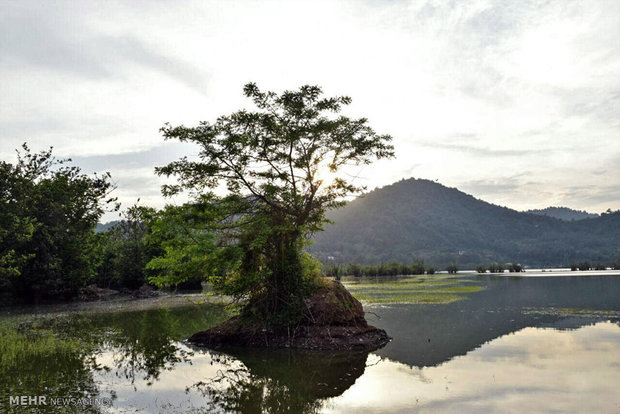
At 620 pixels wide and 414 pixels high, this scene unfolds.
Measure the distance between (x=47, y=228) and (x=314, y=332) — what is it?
3527 centimetres

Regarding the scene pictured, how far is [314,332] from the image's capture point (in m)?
19.2

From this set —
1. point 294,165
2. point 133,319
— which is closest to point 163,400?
point 294,165

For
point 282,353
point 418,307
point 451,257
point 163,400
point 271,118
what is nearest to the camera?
point 163,400

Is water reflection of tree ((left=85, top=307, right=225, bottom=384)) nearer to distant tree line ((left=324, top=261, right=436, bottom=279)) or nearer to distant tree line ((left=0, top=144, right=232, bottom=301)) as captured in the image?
distant tree line ((left=0, top=144, right=232, bottom=301))

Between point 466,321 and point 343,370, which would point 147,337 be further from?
point 466,321

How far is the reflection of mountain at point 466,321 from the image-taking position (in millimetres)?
17344

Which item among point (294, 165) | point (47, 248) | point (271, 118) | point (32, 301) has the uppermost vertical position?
point (271, 118)

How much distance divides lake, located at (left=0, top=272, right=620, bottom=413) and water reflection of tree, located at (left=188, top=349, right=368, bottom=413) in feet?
0.13

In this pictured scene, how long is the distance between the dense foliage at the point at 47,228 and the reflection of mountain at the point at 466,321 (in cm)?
3199

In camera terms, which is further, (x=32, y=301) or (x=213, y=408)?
(x=32, y=301)

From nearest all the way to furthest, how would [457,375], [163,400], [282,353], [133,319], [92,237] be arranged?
1. [163,400]
2. [457,375]
3. [282,353]
4. [133,319]
5. [92,237]

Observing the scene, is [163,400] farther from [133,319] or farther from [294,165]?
[133,319]

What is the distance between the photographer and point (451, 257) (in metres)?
168

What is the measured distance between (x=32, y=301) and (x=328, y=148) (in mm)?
40492
